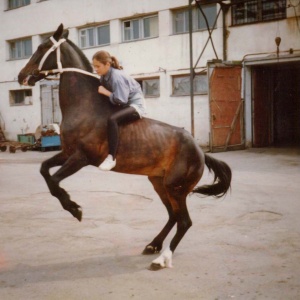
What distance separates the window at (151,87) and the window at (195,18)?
2.52 m

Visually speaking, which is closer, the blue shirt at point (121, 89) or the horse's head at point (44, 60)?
the blue shirt at point (121, 89)

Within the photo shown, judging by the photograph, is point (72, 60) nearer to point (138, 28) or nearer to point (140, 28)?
point (140, 28)

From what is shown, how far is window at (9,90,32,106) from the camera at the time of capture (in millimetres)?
26195

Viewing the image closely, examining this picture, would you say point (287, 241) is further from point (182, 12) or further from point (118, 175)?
point (182, 12)

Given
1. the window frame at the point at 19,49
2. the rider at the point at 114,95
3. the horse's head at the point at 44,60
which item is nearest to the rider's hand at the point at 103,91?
the rider at the point at 114,95

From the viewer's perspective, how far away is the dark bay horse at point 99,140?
4512 millimetres

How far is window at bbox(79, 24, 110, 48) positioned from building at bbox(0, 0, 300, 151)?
5cm

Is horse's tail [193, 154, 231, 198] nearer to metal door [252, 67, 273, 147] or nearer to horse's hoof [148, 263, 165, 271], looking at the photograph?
horse's hoof [148, 263, 165, 271]

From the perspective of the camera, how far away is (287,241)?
523cm

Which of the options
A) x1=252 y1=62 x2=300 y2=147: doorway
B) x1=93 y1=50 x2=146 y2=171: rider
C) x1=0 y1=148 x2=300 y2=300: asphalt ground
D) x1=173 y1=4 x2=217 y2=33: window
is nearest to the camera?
x1=0 y1=148 x2=300 y2=300: asphalt ground

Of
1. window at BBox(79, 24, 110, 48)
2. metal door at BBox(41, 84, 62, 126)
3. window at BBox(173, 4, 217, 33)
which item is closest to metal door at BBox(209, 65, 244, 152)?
window at BBox(173, 4, 217, 33)

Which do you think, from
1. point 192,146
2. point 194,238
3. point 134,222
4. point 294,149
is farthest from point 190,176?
point 294,149

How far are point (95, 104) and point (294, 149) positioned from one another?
1389 cm

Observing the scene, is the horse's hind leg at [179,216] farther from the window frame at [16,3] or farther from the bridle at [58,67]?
the window frame at [16,3]
